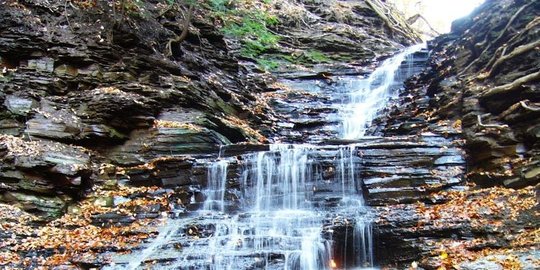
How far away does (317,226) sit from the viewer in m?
7.77

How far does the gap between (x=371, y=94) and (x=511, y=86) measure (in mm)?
6783

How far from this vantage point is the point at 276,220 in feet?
27.1

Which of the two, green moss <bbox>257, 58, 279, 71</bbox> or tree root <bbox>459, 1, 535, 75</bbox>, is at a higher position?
green moss <bbox>257, 58, 279, 71</bbox>

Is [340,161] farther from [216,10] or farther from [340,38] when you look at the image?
[340,38]

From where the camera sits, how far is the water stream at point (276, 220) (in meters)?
6.98

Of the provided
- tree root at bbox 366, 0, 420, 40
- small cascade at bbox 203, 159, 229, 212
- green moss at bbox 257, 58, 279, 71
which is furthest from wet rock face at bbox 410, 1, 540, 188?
tree root at bbox 366, 0, 420, 40

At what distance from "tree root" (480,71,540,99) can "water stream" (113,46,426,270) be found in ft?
11.6

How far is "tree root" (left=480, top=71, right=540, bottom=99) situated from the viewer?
891cm

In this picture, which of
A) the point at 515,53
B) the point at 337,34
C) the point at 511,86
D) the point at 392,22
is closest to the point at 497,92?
the point at 511,86

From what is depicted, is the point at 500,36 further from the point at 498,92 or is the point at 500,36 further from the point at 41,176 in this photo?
the point at 41,176

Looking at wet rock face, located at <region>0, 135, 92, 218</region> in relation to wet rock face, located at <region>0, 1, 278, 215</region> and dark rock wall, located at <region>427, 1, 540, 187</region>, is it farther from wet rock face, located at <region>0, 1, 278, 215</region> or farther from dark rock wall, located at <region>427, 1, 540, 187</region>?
dark rock wall, located at <region>427, 1, 540, 187</region>

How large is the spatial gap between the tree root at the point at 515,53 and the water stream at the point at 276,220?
4378 mm

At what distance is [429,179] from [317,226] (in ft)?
9.39

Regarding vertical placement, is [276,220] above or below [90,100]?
below
